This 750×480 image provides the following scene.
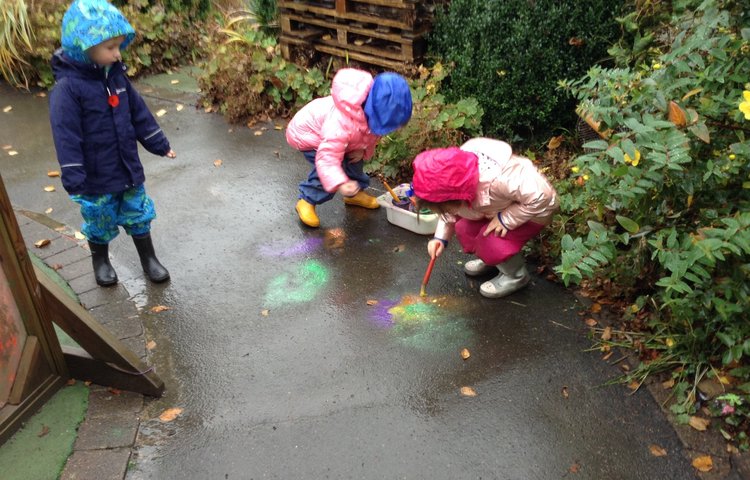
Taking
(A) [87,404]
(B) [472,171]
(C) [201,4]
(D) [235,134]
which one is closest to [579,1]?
(B) [472,171]


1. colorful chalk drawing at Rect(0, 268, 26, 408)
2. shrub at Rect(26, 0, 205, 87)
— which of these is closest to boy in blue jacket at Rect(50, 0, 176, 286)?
colorful chalk drawing at Rect(0, 268, 26, 408)

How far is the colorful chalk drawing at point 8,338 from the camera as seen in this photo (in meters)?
2.67

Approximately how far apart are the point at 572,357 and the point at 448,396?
Result: 2.38ft

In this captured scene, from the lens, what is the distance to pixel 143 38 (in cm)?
739

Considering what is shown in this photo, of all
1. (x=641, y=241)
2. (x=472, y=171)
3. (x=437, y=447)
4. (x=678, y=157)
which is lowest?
(x=437, y=447)

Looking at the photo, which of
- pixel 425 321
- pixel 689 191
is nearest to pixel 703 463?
pixel 689 191

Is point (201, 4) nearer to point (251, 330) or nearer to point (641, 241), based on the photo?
point (251, 330)

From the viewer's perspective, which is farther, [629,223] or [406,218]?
[406,218]

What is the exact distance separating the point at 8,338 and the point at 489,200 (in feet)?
7.83

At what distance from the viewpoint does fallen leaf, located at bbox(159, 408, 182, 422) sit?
298 cm

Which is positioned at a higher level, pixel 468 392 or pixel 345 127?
pixel 345 127

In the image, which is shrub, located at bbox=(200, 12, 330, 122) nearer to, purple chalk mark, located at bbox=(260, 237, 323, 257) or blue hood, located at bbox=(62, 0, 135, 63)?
purple chalk mark, located at bbox=(260, 237, 323, 257)

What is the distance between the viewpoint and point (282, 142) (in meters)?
5.72

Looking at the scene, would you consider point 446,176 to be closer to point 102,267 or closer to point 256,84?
point 102,267
